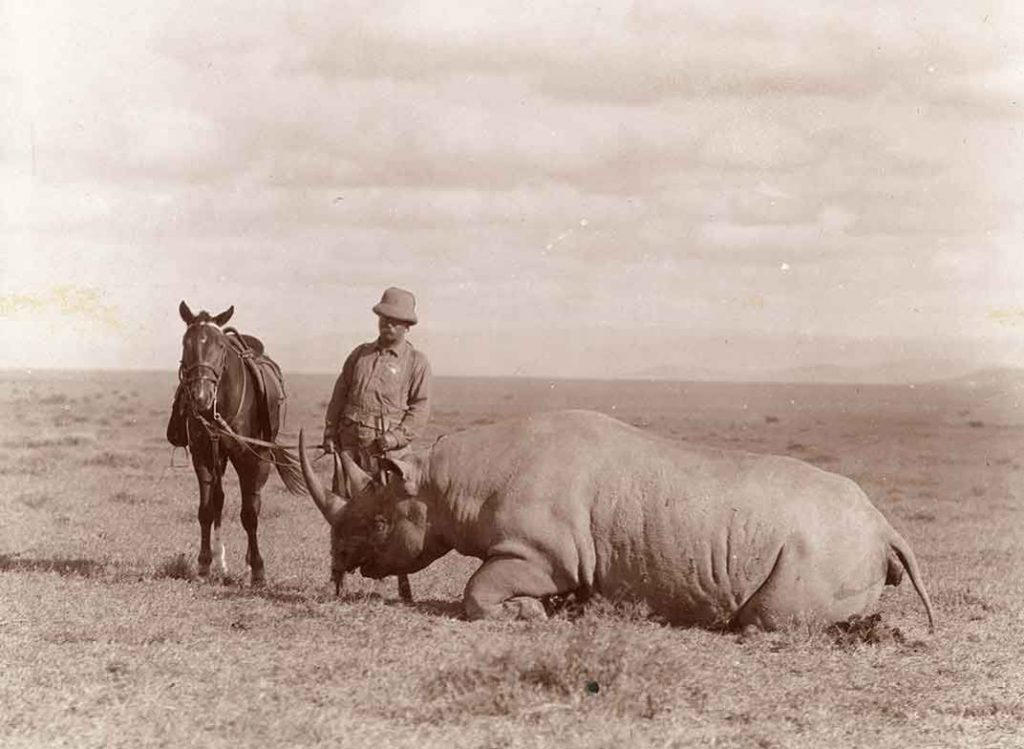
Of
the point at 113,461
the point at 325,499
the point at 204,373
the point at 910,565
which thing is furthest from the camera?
the point at 113,461

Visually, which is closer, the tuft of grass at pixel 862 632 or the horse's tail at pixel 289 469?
the tuft of grass at pixel 862 632

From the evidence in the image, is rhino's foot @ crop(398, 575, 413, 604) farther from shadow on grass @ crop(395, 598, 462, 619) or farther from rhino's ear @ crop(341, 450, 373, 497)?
rhino's ear @ crop(341, 450, 373, 497)

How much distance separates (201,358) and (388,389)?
1.77 meters

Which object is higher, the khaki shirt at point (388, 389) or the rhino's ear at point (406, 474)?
the khaki shirt at point (388, 389)

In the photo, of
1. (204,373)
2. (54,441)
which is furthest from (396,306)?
(54,441)

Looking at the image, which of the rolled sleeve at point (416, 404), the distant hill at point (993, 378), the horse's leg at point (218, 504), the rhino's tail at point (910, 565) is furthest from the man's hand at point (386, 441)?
the distant hill at point (993, 378)

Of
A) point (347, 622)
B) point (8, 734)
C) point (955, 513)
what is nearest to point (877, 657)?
point (347, 622)

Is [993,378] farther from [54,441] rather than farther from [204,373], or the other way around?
[204,373]

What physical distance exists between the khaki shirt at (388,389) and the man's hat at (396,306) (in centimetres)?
29

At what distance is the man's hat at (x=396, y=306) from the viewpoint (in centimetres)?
1052

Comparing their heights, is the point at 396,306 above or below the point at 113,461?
above

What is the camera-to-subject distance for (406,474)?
981cm

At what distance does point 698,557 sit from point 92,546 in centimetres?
764

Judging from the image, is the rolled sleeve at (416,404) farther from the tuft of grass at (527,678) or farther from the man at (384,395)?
the tuft of grass at (527,678)
